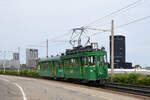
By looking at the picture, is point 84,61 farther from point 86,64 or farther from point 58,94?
point 58,94

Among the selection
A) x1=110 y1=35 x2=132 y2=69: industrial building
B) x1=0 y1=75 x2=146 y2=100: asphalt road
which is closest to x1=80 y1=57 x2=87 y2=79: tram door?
x1=0 y1=75 x2=146 y2=100: asphalt road

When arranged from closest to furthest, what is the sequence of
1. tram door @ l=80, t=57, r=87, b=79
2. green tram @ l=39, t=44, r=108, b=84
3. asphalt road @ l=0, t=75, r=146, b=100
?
asphalt road @ l=0, t=75, r=146, b=100 < green tram @ l=39, t=44, r=108, b=84 < tram door @ l=80, t=57, r=87, b=79

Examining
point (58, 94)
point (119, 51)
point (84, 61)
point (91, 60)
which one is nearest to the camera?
point (58, 94)

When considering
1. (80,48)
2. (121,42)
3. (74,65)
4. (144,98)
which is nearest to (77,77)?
(74,65)

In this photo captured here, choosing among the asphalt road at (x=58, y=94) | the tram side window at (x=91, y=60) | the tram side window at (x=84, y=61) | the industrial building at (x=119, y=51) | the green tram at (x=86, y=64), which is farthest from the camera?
the industrial building at (x=119, y=51)

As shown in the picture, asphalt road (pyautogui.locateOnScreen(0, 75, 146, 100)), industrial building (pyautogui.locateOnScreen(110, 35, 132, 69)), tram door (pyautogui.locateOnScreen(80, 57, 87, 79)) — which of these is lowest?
asphalt road (pyautogui.locateOnScreen(0, 75, 146, 100))

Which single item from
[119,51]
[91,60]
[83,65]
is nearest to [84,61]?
[83,65]

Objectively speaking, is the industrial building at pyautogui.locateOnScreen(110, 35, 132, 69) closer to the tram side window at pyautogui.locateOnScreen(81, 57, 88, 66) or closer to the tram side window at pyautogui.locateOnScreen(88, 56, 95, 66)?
the tram side window at pyautogui.locateOnScreen(81, 57, 88, 66)

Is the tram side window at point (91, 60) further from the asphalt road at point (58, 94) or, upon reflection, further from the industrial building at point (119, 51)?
the industrial building at point (119, 51)

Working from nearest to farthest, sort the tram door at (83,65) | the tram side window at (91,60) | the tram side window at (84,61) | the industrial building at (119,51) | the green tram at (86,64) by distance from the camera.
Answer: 1. the green tram at (86,64)
2. the tram side window at (91,60)
3. the tram side window at (84,61)
4. the tram door at (83,65)
5. the industrial building at (119,51)

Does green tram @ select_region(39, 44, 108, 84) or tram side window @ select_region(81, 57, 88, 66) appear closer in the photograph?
green tram @ select_region(39, 44, 108, 84)

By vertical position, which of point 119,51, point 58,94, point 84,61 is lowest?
point 58,94

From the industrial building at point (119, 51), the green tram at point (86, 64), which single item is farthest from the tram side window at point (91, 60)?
the industrial building at point (119, 51)

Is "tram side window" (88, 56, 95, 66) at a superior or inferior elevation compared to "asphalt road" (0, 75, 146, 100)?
superior
